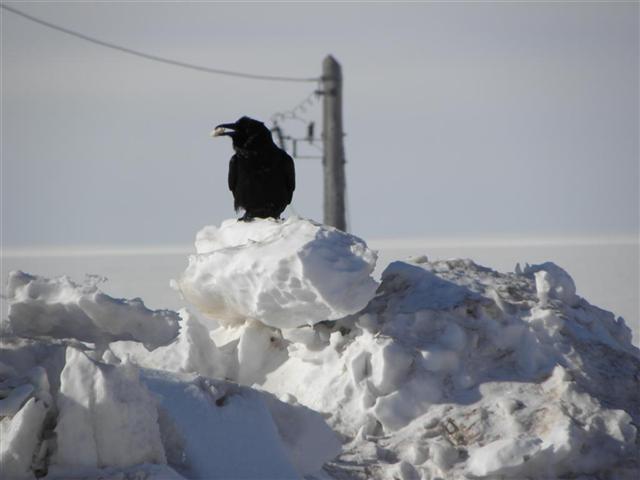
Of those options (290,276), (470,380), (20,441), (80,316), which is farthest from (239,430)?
(470,380)

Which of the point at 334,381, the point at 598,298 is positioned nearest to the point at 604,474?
the point at 334,381

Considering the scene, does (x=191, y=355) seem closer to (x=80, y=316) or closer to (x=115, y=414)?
(x=80, y=316)

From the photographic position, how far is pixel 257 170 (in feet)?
31.0

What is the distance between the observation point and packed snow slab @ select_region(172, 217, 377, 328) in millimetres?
6488

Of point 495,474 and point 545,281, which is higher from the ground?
point 545,281

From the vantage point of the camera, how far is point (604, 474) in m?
6.09

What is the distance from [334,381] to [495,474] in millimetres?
1104

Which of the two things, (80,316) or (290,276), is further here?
(290,276)

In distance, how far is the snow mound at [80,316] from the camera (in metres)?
5.36

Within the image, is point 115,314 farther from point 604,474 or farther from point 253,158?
point 253,158

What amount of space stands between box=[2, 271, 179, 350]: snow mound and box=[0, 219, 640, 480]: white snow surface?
2 cm

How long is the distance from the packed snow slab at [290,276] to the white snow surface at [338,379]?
0.04 feet

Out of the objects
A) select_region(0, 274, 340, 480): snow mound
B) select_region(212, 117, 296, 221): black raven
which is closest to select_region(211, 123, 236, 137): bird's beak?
select_region(212, 117, 296, 221): black raven

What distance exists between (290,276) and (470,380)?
1.08m
